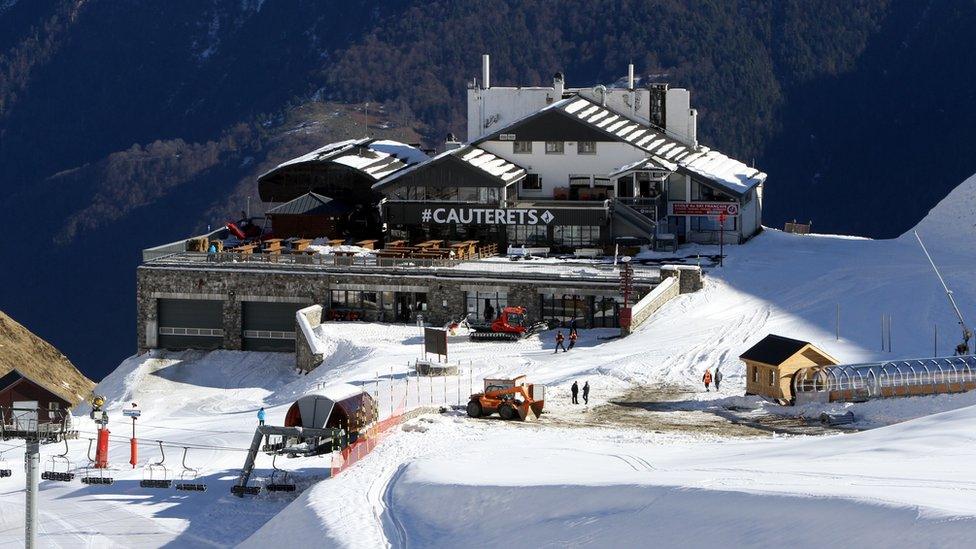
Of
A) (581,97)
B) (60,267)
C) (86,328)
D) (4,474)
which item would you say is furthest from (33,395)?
(60,267)

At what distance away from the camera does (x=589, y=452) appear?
163 ft

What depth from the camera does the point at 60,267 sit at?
181 m

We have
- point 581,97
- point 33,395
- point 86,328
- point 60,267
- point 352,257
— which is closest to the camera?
point 33,395

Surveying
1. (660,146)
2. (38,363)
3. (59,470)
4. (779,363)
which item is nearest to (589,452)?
(779,363)

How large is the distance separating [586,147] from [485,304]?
15.5 m

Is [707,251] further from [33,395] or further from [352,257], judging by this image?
[33,395]

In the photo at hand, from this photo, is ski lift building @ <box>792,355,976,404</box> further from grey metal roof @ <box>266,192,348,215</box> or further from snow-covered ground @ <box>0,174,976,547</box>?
grey metal roof @ <box>266,192,348,215</box>

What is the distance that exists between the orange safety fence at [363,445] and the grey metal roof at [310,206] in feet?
111

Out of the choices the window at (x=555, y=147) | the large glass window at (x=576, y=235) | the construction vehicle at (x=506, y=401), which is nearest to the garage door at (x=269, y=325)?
the large glass window at (x=576, y=235)

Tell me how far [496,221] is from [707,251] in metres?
9.34

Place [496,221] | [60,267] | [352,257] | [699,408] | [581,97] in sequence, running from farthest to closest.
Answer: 1. [60,267]
2. [581,97]
3. [496,221]
4. [352,257]
5. [699,408]

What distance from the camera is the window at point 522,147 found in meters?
89.1

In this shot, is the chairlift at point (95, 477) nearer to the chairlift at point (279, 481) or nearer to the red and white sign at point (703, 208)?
the chairlift at point (279, 481)

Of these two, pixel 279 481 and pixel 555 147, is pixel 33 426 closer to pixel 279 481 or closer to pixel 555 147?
pixel 279 481
